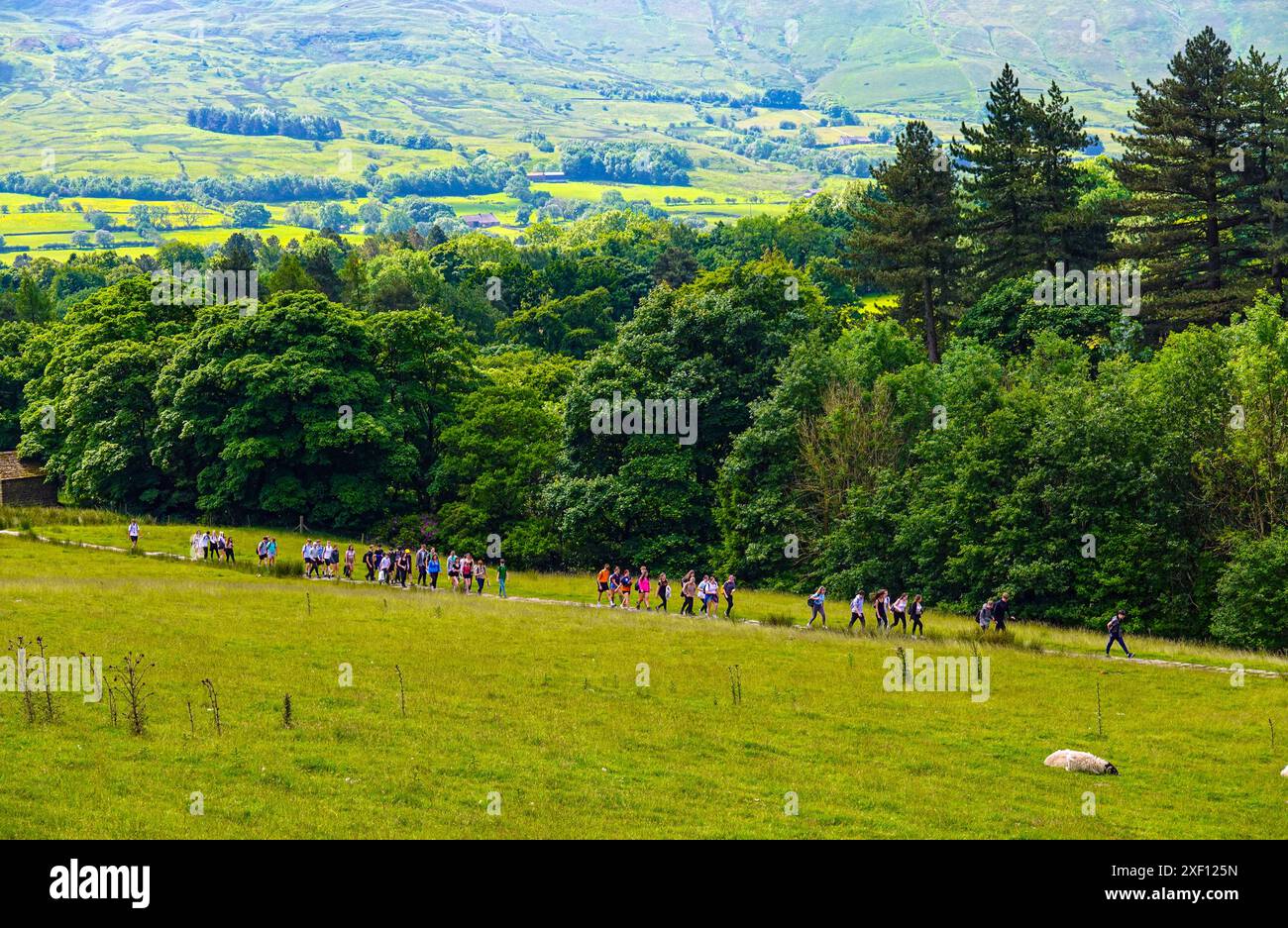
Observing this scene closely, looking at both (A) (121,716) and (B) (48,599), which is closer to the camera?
(A) (121,716)

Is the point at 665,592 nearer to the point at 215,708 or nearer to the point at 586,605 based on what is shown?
the point at 586,605

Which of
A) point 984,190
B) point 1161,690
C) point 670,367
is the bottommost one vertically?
point 1161,690

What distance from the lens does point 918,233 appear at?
9206 centimetres

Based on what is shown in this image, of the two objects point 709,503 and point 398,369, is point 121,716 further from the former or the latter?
point 398,369

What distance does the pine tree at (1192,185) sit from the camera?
79375 millimetres

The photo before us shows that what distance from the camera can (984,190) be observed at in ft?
304

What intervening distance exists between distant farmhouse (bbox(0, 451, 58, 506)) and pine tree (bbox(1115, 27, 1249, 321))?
67.1 meters

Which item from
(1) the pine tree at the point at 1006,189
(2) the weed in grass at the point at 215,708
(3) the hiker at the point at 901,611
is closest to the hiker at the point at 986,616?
(3) the hiker at the point at 901,611

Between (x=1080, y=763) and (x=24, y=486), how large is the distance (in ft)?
243

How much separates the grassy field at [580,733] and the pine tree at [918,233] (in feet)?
153

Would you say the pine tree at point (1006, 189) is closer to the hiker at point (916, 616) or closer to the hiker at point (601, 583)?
the hiker at point (601, 583)

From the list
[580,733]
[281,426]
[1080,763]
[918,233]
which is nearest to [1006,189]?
[918,233]
